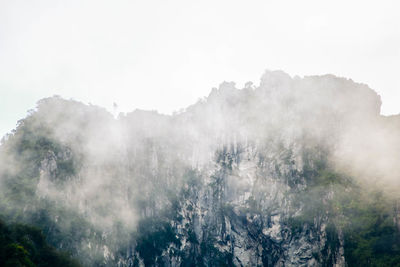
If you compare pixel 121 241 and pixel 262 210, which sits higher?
pixel 262 210

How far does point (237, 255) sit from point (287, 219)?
16758 mm

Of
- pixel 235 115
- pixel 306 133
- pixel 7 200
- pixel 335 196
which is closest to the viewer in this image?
pixel 7 200

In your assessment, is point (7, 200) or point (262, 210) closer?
point (7, 200)

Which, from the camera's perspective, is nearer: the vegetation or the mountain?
the vegetation

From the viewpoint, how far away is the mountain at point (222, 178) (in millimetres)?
61719

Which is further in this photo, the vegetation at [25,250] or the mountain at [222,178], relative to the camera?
the mountain at [222,178]

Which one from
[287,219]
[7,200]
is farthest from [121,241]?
[287,219]

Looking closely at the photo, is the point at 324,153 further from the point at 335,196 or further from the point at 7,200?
the point at 7,200

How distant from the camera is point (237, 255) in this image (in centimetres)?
7112

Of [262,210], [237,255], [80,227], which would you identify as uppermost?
[262,210]

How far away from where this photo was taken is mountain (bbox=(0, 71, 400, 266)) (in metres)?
61.7

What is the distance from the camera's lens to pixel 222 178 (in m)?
78.9

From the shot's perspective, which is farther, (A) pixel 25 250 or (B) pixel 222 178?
(B) pixel 222 178

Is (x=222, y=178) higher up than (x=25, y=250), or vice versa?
(x=222, y=178)
